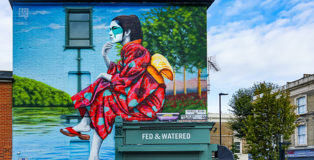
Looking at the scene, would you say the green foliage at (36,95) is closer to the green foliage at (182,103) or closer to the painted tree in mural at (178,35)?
the green foliage at (182,103)

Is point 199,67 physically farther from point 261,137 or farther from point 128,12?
point 261,137

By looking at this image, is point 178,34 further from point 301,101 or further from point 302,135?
point 302,135

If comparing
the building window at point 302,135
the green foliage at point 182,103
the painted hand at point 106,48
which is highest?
the painted hand at point 106,48

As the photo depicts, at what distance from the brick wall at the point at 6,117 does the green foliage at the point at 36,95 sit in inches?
13.1

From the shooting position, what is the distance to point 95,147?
21.6m

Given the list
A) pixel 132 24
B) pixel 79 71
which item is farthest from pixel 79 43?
pixel 132 24

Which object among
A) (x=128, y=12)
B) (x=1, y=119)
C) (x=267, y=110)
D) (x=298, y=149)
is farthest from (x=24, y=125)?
(x=298, y=149)

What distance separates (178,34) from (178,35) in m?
0.06

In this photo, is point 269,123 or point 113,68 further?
point 269,123

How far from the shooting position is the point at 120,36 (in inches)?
874

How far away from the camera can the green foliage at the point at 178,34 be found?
2231 centimetres

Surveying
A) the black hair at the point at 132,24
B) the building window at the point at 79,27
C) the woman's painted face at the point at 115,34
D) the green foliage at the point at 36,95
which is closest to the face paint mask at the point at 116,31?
the woman's painted face at the point at 115,34

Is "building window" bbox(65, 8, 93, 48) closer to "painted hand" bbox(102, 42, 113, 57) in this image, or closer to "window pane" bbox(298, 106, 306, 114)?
"painted hand" bbox(102, 42, 113, 57)

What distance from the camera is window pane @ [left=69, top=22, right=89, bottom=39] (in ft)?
73.0
